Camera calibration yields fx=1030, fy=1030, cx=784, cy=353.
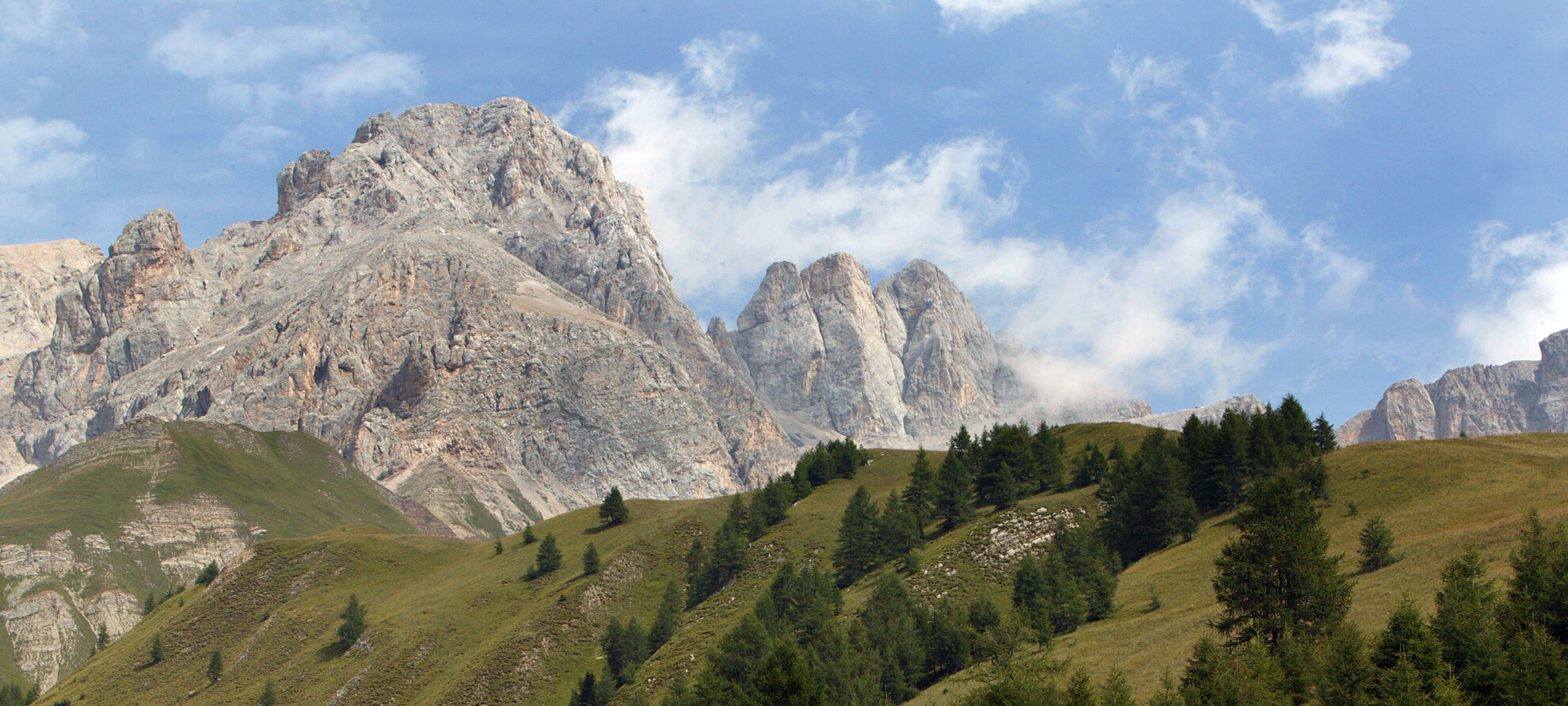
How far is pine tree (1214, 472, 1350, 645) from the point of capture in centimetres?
5303

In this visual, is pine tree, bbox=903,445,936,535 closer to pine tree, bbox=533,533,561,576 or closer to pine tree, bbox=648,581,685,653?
pine tree, bbox=648,581,685,653

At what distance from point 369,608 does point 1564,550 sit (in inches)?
5657

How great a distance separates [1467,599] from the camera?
45.4 metres

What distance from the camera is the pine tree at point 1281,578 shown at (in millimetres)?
53031

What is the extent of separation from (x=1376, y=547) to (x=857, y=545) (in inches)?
2344

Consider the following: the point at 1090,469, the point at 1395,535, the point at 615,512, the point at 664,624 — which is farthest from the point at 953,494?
the point at 615,512

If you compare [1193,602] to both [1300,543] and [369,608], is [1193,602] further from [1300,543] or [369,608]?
[369,608]

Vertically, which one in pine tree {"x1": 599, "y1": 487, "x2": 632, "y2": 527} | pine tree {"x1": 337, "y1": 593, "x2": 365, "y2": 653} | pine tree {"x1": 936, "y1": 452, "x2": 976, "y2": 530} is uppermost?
pine tree {"x1": 599, "y1": 487, "x2": 632, "y2": 527}

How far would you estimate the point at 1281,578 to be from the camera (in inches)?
2147

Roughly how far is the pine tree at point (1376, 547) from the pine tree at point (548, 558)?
4281 inches

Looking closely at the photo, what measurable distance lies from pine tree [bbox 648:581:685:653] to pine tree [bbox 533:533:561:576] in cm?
2825

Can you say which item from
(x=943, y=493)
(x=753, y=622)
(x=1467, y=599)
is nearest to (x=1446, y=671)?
(x=1467, y=599)

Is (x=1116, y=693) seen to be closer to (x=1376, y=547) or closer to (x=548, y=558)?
(x=1376, y=547)

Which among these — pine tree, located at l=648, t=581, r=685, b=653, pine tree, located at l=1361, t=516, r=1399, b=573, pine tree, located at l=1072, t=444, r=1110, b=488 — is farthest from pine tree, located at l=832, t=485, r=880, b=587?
pine tree, located at l=1361, t=516, r=1399, b=573
